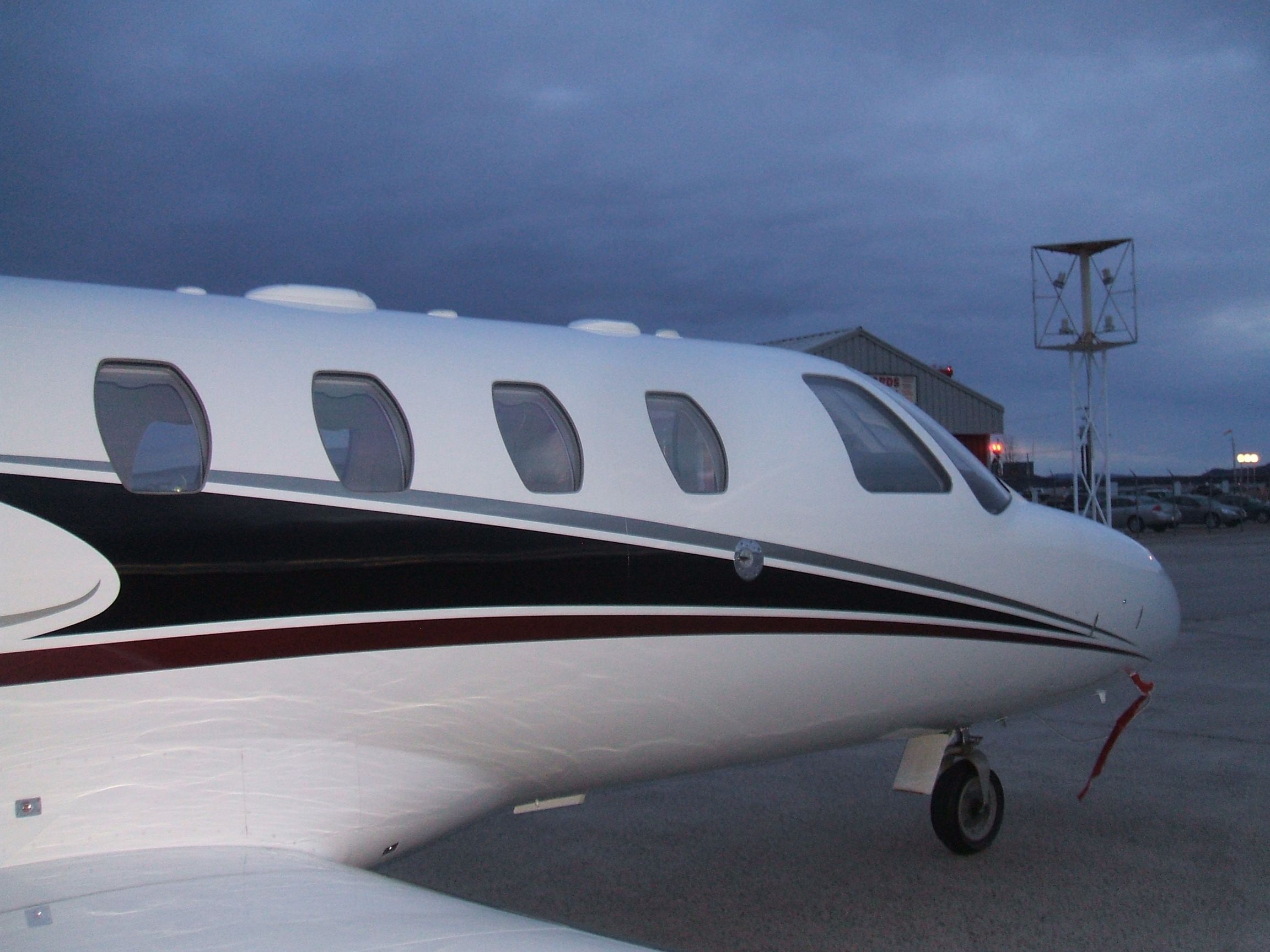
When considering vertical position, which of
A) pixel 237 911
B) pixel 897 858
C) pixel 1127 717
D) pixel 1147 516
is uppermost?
pixel 1147 516

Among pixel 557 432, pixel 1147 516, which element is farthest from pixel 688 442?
Answer: pixel 1147 516

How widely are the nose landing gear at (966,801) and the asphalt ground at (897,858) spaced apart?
0.12 metres

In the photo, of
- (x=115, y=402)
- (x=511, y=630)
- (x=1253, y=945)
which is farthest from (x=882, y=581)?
(x=115, y=402)

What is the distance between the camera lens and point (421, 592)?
392 centimetres

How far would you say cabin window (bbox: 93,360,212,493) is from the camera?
11.8 feet

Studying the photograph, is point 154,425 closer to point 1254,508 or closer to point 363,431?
point 363,431

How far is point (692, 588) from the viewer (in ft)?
14.8

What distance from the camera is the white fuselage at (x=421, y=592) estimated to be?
3389 millimetres

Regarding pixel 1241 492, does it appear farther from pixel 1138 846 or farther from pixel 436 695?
pixel 436 695

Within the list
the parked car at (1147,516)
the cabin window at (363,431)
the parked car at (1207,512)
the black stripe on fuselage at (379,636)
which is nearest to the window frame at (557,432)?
the cabin window at (363,431)

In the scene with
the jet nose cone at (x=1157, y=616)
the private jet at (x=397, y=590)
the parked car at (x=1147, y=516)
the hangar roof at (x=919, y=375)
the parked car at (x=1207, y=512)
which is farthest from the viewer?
the parked car at (x=1207, y=512)

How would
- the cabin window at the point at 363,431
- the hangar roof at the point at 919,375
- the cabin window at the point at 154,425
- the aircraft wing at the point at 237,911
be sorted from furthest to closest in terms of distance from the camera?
the hangar roof at the point at 919,375
the cabin window at the point at 363,431
the cabin window at the point at 154,425
the aircraft wing at the point at 237,911

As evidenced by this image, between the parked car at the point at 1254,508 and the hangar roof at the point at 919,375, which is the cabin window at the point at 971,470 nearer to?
the hangar roof at the point at 919,375

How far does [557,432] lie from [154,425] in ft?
4.52
